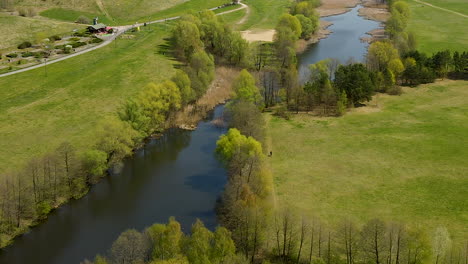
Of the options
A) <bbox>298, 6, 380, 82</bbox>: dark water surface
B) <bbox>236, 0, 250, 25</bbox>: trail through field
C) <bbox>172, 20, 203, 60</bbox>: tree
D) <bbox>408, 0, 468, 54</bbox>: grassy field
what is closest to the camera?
<bbox>172, 20, 203, 60</bbox>: tree

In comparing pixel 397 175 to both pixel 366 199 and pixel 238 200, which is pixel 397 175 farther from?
pixel 238 200

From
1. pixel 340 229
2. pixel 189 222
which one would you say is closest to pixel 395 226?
pixel 340 229

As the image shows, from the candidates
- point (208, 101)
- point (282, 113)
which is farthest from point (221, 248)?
point (208, 101)

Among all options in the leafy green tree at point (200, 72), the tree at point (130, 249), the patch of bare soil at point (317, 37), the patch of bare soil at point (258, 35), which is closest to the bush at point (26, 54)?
the leafy green tree at point (200, 72)

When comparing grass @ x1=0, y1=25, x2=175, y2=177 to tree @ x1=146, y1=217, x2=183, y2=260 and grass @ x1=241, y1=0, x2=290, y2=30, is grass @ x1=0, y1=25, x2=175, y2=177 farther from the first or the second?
grass @ x1=241, y1=0, x2=290, y2=30

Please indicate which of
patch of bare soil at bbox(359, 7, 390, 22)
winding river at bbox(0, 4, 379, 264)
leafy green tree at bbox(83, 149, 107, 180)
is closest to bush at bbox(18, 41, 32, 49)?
winding river at bbox(0, 4, 379, 264)

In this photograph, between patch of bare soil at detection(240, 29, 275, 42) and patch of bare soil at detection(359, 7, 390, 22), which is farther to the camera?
patch of bare soil at detection(359, 7, 390, 22)
